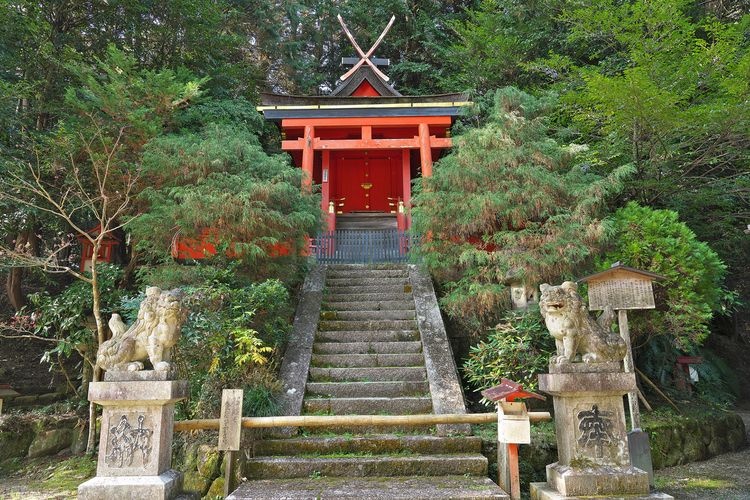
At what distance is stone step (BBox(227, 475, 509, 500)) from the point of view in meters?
4.12

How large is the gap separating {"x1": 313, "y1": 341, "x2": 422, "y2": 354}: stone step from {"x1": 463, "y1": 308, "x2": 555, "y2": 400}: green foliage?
94 cm

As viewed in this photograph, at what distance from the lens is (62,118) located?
30.3ft

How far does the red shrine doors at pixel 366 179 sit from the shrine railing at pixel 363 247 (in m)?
5.77

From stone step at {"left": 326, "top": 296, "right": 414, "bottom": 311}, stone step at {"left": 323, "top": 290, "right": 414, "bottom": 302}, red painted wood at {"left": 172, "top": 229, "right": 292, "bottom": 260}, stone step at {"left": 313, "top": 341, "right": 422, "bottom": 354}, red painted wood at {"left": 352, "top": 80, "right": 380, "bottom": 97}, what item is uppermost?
red painted wood at {"left": 352, "top": 80, "right": 380, "bottom": 97}

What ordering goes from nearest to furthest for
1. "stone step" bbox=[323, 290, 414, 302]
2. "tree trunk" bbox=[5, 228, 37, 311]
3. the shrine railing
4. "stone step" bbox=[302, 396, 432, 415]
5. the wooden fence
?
the wooden fence, "stone step" bbox=[302, 396, 432, 415], "stone step" bbox=[323, 290, 414, 302], "tree trunk" bbox=[5, 228, 37, 311], the shrine railing

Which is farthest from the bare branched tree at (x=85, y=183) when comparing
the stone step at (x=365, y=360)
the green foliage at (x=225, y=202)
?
A: the stone step at (x=365, y=360)

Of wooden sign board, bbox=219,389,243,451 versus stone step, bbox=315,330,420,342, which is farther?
stone step, bbox=315,330,420,342

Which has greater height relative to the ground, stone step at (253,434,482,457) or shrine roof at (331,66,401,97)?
shrine roof at (331,66,401,97)

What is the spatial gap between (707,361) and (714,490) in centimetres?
616

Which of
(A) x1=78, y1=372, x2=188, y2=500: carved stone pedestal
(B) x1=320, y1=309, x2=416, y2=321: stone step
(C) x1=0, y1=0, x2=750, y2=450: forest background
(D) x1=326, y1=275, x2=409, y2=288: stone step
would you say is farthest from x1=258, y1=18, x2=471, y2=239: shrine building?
(A) x1=78, y1=372, x2=188, y2=500: carved stone pedestal

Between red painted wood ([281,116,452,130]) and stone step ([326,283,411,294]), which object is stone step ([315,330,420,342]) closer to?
stone step ([326,283,411,294])

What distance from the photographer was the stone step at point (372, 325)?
7.66 m

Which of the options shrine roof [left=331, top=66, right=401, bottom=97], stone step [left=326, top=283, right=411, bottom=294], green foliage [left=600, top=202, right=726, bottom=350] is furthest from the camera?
shrine roof [left=331, top=66, right=401, bottom=97]

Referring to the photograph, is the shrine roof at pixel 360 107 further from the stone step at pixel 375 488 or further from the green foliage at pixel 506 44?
A: the stone step at pixel 375 488
